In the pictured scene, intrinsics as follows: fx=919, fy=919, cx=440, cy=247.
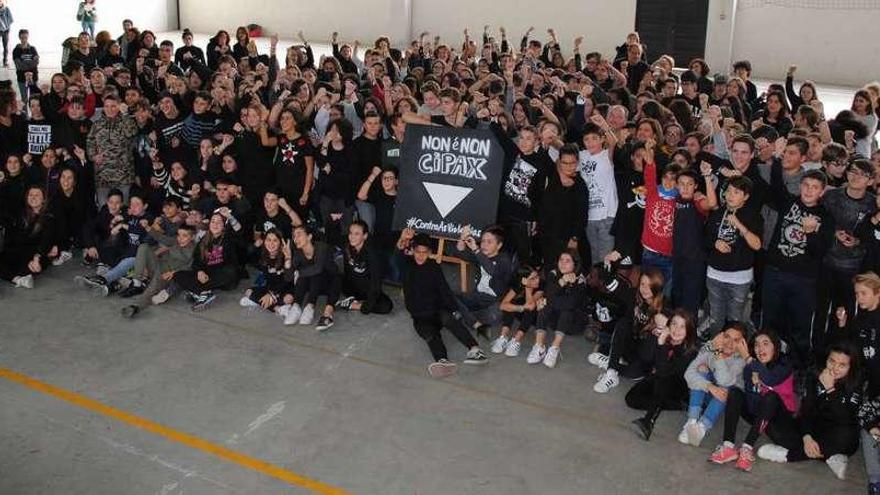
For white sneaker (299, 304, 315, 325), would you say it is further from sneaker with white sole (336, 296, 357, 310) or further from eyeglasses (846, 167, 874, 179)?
eyeglasses (846, 167, 874, 179)

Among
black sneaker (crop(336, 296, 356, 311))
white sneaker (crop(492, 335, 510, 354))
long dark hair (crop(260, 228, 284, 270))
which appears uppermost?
long dark hair (crop(260, 228, 284, 270))

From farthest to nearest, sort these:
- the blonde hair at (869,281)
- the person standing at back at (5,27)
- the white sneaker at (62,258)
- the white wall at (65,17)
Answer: the white wall at (65,17) → the person standing at back at (5,27) → the white sneaker at (62,258) → the blonde hair at (869,281)

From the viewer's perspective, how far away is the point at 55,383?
7617 millimetres

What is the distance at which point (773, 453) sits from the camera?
21.8 feet

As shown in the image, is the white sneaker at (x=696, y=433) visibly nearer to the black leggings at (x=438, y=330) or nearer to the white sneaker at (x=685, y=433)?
the white sneaker at (x=685, y=433)

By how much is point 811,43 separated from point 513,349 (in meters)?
18.2

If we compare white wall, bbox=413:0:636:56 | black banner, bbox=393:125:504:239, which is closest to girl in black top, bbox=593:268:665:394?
black banner, bbox=393:125:504:239

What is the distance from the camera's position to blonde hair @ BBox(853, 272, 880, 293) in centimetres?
680

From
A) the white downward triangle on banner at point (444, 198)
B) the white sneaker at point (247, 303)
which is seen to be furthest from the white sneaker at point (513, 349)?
the white sneaker at point (247, 303)

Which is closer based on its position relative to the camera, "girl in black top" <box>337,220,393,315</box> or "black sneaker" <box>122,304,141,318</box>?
"black sneaker" <box>122,304,141,318</box>

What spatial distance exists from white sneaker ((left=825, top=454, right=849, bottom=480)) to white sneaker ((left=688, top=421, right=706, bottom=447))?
2.86ft

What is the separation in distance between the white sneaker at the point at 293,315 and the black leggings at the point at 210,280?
924 mm

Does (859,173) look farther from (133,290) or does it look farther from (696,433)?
(133,290)

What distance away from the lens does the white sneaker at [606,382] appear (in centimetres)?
758
